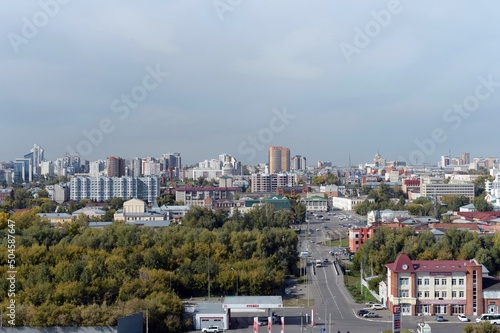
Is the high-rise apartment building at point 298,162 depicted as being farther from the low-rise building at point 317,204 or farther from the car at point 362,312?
the car at point 362,312

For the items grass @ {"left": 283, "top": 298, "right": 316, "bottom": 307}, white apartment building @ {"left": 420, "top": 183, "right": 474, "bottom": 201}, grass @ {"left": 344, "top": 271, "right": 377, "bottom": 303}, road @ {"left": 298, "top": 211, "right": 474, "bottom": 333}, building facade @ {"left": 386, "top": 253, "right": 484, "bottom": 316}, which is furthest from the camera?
white apartment building @ {"left": 420, "top": 183, "right": 474, "bottom": 201}

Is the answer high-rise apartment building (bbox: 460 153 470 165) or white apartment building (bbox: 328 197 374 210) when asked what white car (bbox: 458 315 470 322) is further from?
high-rise apartment building (bbox: 460 153 470 165)

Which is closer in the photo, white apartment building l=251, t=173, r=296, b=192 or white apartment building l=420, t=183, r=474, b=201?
white apartment building l=420, t=183, r=474, b=201

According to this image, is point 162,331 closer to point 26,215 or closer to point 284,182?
point 26,215

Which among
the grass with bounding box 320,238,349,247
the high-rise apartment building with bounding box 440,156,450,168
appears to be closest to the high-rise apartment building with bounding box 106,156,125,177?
the grass with bounding box 320,238,349,247

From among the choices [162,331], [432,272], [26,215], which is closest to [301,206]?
[26,215]

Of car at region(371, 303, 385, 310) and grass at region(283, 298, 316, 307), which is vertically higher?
car at region(371, 303, 385, 310)

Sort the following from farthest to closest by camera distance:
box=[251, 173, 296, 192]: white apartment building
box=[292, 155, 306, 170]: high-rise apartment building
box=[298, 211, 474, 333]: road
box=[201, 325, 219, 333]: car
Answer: box=[292, 155, 306, 170]: high-rise apartment building, box=[251, 173, 296, 192]: white apartment building, box=[298, 211, 474, 333]: road, box=[201, 325, 219, 333]: car
